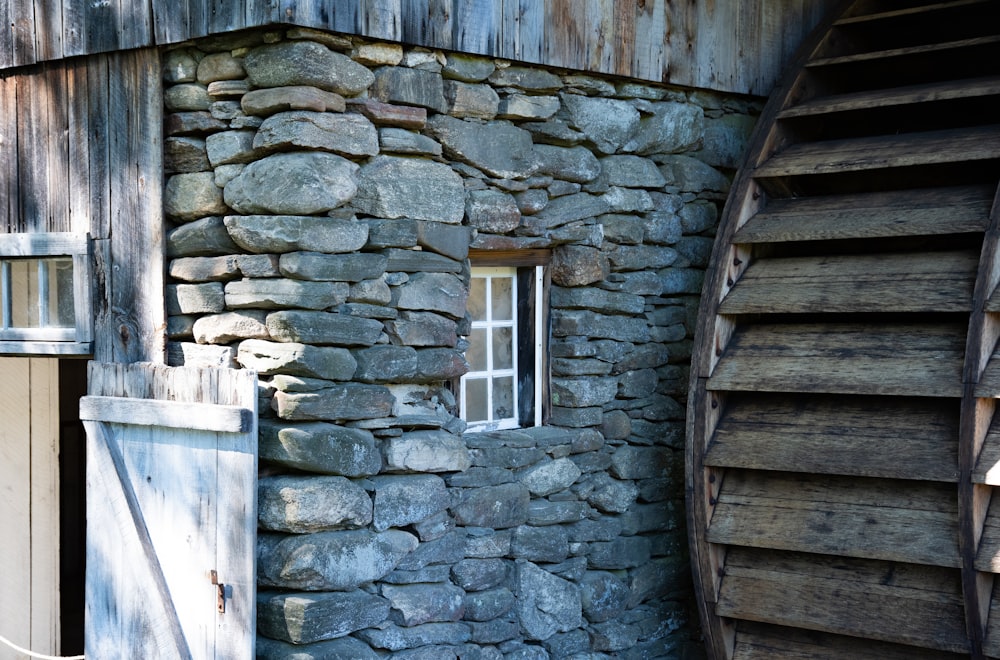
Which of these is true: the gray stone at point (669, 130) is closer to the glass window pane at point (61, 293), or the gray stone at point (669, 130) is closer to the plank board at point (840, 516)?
the plank board at point (840, 516)

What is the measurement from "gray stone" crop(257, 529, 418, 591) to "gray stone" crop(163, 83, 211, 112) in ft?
4.81

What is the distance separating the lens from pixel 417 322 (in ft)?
14.2

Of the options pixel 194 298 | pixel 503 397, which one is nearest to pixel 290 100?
pixel 194 298

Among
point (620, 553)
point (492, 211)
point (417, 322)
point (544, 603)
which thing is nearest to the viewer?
point (417, 322)

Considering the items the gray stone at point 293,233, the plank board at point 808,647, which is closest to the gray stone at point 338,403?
the gray stone at point 293,233

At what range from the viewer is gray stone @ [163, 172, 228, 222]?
422cm

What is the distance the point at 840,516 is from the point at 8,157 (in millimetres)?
3427

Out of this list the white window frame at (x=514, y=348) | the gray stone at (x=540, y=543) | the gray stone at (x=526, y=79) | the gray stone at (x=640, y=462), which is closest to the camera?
the gray stone at (x=526, y=79)


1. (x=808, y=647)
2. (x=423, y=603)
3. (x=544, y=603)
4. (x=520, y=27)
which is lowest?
(x=808, y=647)

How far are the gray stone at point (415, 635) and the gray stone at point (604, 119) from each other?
1.95 m

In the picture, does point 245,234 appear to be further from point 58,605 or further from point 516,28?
point 58,605

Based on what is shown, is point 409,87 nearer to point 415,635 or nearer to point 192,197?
point 192,197

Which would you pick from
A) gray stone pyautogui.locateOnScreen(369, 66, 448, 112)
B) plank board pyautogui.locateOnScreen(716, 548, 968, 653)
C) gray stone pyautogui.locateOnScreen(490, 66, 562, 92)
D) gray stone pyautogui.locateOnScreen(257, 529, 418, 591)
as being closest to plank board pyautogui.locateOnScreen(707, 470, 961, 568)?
plank board pyautogui.locateOnScreen(716, 548, 968, 653)

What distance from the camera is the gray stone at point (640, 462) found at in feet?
16.9
